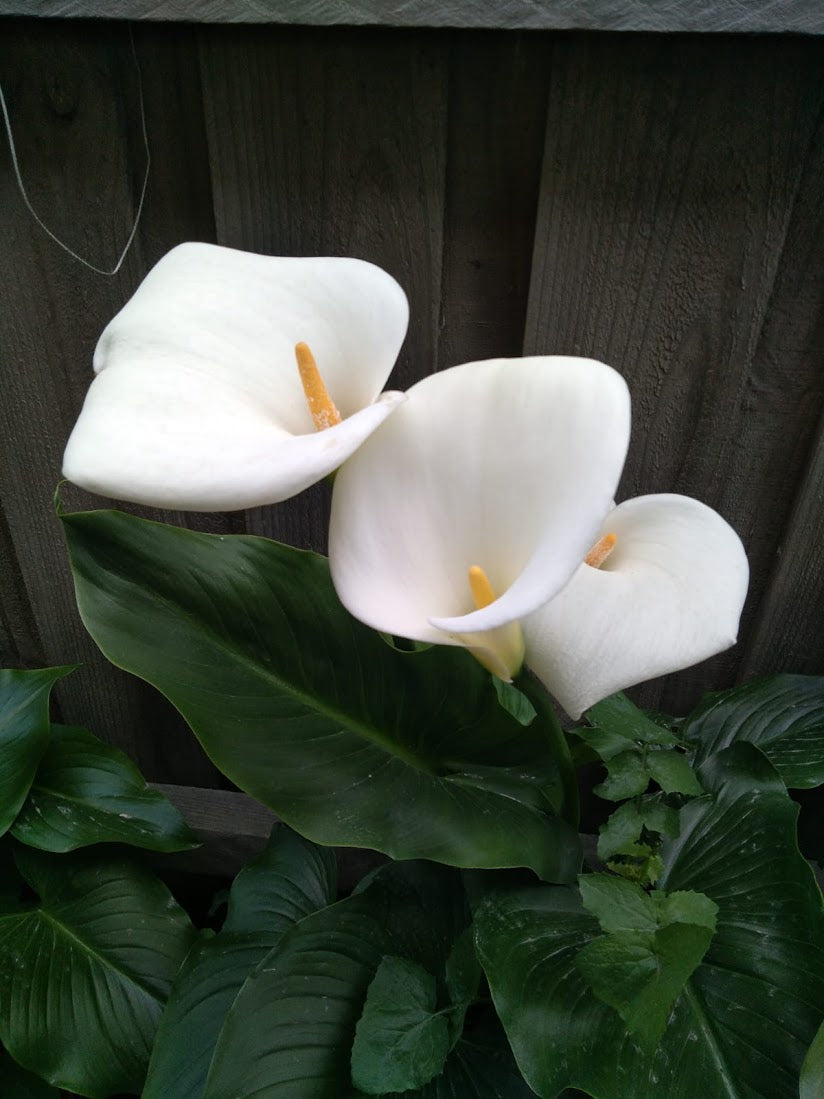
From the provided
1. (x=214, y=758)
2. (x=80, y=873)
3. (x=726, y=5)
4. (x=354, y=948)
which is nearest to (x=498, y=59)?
(x=726, y=5)

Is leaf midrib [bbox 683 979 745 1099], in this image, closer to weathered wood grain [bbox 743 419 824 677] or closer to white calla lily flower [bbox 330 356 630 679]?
white calla lily flower [bbox 330 356 630 679]

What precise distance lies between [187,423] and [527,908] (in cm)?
51

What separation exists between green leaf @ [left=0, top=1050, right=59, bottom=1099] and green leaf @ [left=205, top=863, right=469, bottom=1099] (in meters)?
0.44

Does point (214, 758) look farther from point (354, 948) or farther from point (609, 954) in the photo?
point (609, 954)

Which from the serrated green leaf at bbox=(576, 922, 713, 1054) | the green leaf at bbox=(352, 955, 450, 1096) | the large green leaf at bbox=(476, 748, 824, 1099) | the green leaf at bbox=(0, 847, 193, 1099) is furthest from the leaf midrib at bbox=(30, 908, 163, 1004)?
the serrated green leaf at bbox=(576, 922, 713, 1054)

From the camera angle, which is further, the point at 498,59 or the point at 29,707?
the point at 29,707

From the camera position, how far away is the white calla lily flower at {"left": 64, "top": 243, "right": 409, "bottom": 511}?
38cm

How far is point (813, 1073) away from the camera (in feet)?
1.66

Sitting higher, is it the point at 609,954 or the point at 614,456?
the point at 614,456

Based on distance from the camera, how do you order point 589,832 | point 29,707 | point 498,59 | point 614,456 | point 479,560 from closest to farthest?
point 614,456 < point 479,560 < point 498,59 < point 29,707 < point 589,832

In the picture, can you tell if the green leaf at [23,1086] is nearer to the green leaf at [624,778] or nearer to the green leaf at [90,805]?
the green leaf at [90,805]

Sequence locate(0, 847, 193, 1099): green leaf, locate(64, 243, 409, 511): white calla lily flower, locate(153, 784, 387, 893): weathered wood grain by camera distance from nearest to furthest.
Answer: locate(64, 243, 409, 511): white calla lily flower → locate(0, 847, 193, 1099): green leaf → locate(153, 784, 387, 893): weathered wood grain

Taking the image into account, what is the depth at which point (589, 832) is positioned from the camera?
3.70 ft

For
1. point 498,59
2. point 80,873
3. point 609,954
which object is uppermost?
point 498,59
